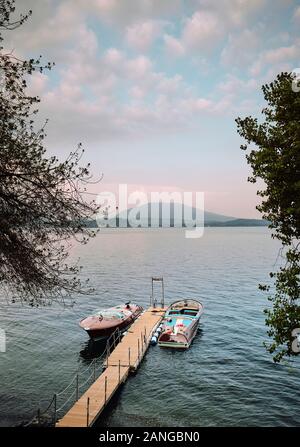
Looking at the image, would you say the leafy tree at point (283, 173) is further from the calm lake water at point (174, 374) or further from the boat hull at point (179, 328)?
the boat hull at point (179, 328)

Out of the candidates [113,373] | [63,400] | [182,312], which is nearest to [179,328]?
[182,312]

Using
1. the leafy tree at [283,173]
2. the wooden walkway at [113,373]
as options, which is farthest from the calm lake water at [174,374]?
the leafy tree at [283,173]

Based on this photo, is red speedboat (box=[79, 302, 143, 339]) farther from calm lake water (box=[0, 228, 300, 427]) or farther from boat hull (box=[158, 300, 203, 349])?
boat hull (box=[158, 300, 203, 349])

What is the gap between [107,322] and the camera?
130ft

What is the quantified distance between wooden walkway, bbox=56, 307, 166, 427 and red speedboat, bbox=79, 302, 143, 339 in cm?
136

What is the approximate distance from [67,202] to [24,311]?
4604cm

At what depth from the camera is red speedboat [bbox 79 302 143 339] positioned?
124 feet

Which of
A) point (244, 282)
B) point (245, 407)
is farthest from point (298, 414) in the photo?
point (244, 282)

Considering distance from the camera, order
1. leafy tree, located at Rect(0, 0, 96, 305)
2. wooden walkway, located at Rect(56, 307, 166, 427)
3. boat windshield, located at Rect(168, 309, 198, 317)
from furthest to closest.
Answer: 1. boat windshield, located at Rect(168, 309, 198, 317)
2. wooden walkway, located at Rect(56, 307, 166, 427)
3. leafy tree, located at Rect(0, 0, 96, 305)

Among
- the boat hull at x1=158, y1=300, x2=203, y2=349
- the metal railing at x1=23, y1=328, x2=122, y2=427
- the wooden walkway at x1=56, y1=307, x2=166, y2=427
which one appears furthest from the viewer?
the boat hull at x1=158, y1=300, x2=203, y2=349

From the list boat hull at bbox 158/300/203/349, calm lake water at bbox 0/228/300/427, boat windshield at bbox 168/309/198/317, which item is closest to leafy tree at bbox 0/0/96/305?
calm lake water at bbox 0/228/300/427

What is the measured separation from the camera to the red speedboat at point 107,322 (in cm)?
3775

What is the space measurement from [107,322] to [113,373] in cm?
1237

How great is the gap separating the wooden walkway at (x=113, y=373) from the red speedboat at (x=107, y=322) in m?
1.36
